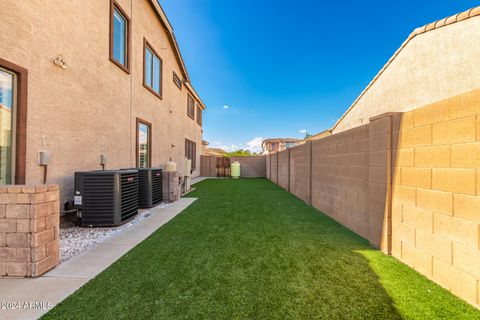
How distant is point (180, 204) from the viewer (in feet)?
20.3

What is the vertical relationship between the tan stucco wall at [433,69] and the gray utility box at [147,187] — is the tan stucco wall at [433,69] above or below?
above

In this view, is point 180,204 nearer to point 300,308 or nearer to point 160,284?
point 160,284

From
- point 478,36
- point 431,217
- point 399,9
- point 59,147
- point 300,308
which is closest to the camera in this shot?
point 300,308

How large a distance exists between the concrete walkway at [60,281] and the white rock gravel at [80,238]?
145 millimetres

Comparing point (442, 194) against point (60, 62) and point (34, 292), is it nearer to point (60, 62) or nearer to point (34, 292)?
point (34, 292)

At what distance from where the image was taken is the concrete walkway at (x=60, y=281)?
173cm

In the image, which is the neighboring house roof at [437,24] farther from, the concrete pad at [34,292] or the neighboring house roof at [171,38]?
the concrete pad at [34,292]

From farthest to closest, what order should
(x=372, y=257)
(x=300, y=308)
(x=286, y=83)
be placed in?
1. (x=286, y=83)
2. (x=372, y=257)
3. (x=300, y=308)

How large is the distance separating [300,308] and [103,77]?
19.8ft

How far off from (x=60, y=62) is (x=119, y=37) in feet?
8.59

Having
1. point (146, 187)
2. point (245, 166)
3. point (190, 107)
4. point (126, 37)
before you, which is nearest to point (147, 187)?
point (146, 187)

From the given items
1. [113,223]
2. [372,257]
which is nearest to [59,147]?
[113,223]

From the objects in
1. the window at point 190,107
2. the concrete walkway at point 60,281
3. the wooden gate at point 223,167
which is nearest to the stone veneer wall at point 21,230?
the concrete walkway at point 60,281

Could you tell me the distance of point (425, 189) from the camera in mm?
2287
